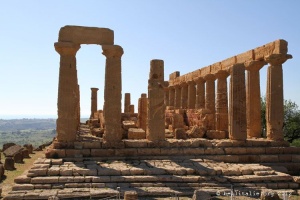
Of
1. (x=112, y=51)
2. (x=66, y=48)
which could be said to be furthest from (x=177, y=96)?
(x=66, y=48)

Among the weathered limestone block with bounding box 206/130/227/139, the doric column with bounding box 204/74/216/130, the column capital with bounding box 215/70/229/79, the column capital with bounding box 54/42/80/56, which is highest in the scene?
the column capital with bounding box 54/42/80/56

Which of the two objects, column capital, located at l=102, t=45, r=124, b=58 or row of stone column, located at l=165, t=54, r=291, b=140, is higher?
column capital, located at l=102, t=45, r=124, b=58

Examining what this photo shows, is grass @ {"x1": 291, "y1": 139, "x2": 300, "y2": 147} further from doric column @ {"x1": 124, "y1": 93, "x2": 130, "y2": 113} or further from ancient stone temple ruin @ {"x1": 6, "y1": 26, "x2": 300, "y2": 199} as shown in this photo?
doric column @ {"x1": 124, "y1": 93, "x2": 130, "y2": 113}

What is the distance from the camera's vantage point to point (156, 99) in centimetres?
1900

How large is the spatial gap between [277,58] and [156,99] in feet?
24.2

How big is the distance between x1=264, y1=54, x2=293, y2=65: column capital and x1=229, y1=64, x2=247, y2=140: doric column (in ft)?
5.32

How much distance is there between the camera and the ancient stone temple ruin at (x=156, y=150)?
13992mm

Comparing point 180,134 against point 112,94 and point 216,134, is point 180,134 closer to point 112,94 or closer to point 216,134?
point 216,134

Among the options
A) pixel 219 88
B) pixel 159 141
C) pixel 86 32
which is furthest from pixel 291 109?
pixel 86 32

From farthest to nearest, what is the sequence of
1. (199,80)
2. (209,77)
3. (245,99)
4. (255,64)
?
(199,80) < (209,77) < (255,64) < (245,99)

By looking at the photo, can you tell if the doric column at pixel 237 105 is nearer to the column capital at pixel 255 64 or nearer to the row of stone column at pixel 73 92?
the column capital at pixel 255 64

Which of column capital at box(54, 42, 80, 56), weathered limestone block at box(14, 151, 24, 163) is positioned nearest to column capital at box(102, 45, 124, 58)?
column capital at box(54, 42, 80, 56)

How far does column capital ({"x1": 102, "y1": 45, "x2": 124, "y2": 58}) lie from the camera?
18312mm

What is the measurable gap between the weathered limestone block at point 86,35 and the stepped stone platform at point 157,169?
544 cm
